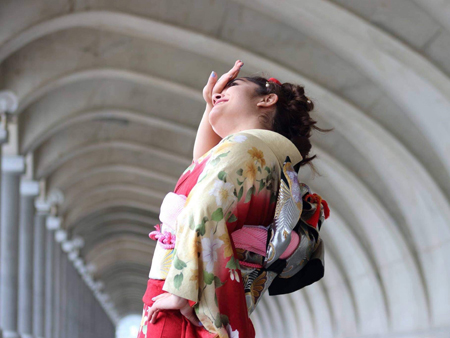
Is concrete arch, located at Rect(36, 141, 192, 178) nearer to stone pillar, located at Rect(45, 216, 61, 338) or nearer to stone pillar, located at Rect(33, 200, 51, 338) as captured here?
stone pillar, located at Rect(33, 200, 51, 338)

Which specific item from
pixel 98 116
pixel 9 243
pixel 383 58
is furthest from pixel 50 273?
pixel 383 58

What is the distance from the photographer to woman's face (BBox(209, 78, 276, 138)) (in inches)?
109

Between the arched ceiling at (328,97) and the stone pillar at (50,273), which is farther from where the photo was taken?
the stone pillar at (50,273)

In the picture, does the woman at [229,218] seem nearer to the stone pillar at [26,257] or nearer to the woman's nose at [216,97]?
the woman's nose at [216,97]

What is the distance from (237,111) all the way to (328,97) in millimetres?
9471

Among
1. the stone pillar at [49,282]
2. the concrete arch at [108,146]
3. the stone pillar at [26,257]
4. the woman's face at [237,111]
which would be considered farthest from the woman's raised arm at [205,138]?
the stone pillar at [49,282]

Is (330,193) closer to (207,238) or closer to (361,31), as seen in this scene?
(361,31)

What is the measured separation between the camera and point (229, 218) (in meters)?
2.39

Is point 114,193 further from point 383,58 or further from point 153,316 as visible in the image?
point 153,316

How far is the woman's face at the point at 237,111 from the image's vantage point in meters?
2.77

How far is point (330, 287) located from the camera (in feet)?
Result: 62.0

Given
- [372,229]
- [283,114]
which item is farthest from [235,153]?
[372,229]

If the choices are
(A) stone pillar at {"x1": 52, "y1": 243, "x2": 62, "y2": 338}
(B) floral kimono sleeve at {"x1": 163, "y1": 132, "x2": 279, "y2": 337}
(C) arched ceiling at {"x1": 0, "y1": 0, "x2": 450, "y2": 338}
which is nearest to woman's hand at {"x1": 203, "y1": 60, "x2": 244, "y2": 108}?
(B) floral kimono sleeve at {"x1": 163, "y1": 132, "x2": 279, "y2": 337}

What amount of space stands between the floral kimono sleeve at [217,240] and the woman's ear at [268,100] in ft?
1.27
